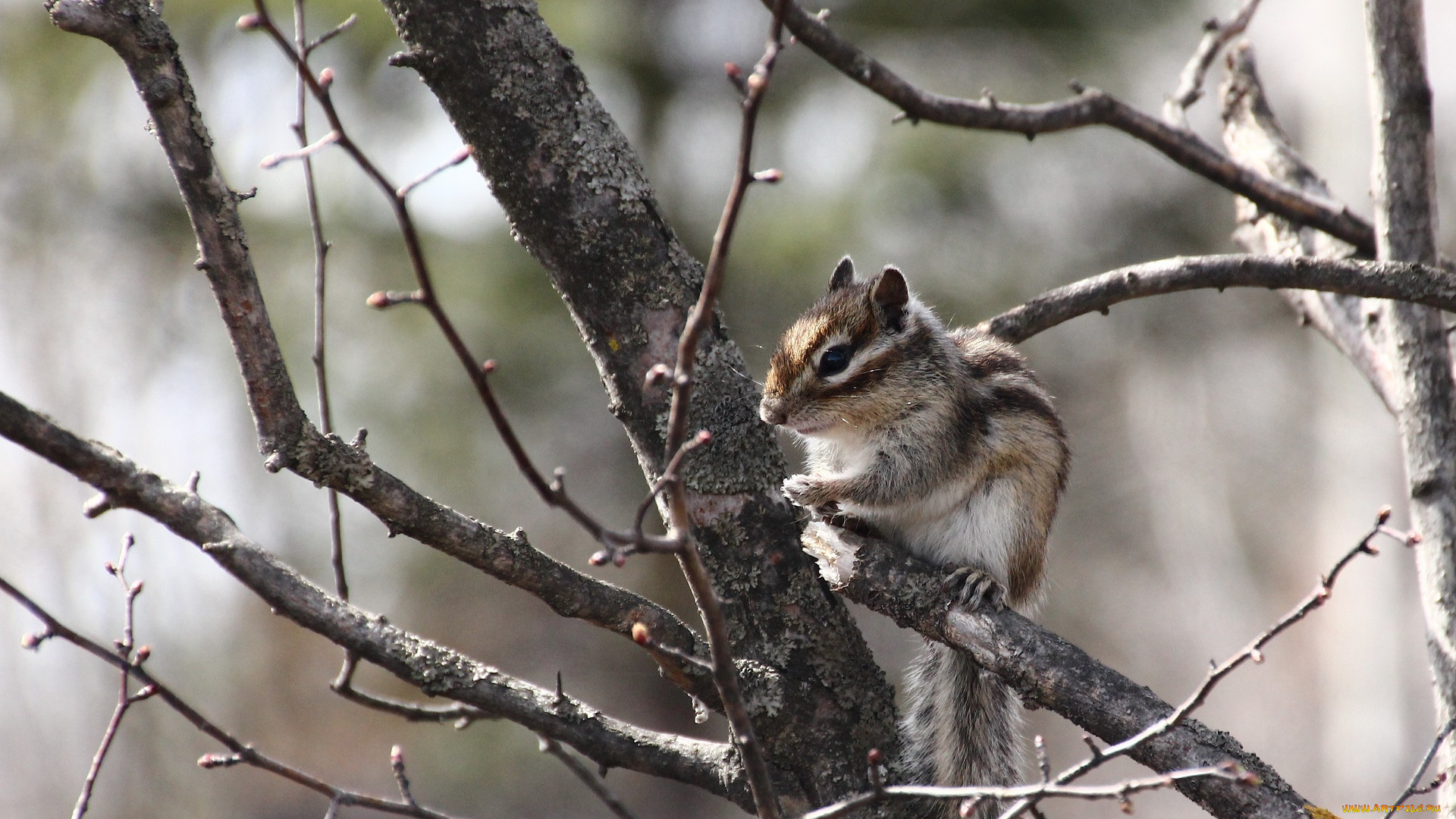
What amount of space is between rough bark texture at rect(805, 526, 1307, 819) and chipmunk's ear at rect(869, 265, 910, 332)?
826 mm

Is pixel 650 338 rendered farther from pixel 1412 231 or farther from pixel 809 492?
pixel 1412 231

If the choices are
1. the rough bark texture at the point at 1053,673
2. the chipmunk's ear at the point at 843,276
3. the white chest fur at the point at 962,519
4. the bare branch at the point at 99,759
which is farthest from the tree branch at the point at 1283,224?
the bare branch at the point at 99,759

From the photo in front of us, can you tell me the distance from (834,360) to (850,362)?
0.05 meters

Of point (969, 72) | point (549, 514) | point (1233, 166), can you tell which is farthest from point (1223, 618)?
point (1233, 166)

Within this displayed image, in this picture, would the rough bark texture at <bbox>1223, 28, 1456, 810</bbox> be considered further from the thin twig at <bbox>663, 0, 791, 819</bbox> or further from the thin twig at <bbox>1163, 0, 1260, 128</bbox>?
the thin twig at <bbox>663, 0, 791, 819</bbox>

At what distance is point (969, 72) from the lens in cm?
891

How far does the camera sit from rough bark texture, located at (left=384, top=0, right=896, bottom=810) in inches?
88.1

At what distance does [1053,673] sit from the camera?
201 cm

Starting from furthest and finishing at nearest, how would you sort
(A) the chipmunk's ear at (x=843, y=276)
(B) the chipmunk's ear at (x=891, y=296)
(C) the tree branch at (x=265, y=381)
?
(A) the chipmunk's ear at (x=843, y=276) < (B) the chipmunk's ear at (x=891, y=296) < (C) the tree branch at (x=265, y=381)

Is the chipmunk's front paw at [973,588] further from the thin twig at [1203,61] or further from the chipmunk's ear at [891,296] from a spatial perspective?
the thin twig at [1203,61]

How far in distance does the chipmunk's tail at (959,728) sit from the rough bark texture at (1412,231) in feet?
3.26

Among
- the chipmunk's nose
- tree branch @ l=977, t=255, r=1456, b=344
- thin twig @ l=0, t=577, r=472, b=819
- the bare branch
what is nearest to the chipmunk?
the chipmunk's nose

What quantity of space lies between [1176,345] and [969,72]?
4549 millimetres

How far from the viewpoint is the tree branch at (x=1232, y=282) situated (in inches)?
92.0
